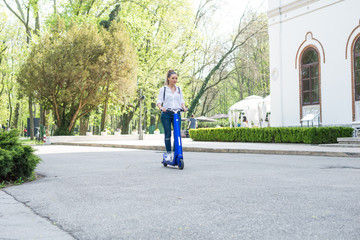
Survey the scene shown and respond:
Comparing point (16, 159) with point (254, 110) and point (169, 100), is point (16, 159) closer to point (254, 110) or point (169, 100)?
point (169, 100)

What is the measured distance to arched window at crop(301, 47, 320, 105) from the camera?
1905 centimetres

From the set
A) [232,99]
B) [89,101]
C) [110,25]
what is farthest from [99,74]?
[232,99]

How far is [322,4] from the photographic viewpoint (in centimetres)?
1867

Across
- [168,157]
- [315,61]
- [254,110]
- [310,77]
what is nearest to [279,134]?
[310,77]

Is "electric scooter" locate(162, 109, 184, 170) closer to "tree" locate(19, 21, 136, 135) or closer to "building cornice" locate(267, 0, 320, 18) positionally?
"building cornice" locate(267, 0, 320, 18)

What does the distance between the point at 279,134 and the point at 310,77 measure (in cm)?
461

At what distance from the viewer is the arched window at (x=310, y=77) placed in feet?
62.5

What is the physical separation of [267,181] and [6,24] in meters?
43.2

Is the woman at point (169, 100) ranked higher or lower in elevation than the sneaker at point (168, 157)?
higher

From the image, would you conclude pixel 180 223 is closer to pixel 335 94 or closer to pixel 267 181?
pixel 267 181

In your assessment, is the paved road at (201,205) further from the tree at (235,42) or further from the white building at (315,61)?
the tree at (235,42)

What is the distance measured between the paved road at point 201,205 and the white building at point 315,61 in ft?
39.3

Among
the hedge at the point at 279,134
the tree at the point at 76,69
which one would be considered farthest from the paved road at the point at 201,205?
the tree at the point at 76,69

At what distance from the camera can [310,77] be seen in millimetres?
19406
